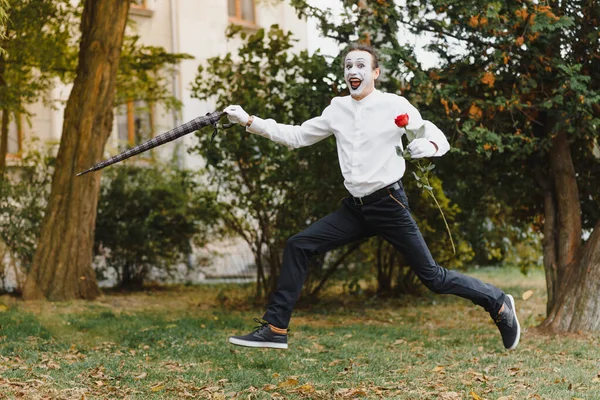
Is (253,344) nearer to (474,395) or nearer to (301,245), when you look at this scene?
(301,245)

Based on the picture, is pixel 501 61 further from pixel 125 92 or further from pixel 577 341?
pixel 125 92

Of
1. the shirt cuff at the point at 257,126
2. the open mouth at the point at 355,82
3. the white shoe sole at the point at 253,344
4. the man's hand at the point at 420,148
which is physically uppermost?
the open mouth at the point at 355,82

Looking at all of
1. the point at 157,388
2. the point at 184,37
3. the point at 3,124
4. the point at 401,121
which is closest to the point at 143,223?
the point at 3,124

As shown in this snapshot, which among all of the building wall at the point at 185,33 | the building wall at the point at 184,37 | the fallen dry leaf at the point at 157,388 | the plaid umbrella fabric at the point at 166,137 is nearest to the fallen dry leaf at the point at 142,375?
the fallen dry leaf at the point at 157,388

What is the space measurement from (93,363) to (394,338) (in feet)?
10.7

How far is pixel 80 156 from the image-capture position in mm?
11328

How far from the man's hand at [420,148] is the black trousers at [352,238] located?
0.39 m

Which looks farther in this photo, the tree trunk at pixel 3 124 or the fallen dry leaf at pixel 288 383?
the tree trunk at pixel 3 124

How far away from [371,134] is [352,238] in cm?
76

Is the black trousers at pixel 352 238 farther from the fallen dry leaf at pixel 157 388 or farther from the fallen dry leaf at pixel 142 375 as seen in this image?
the fallen dry leaf at pixel 142 375

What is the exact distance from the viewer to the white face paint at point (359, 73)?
5980mm

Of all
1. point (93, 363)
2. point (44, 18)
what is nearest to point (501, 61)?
point (93, 363)

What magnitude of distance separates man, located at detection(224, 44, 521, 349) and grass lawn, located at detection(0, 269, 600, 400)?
2.38 feet

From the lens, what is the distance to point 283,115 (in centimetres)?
1027
